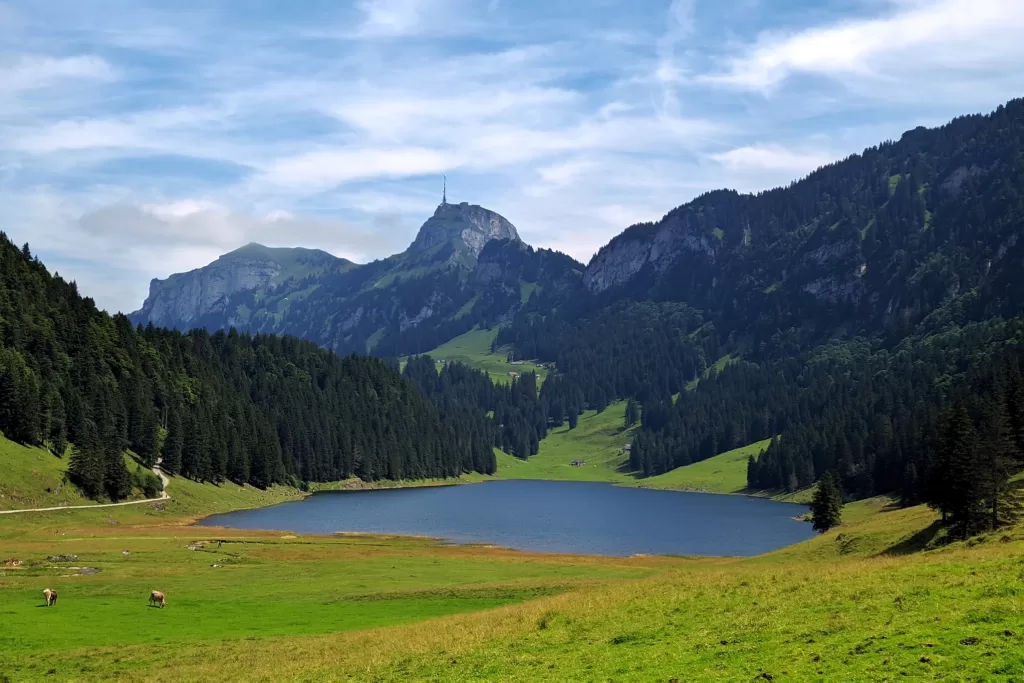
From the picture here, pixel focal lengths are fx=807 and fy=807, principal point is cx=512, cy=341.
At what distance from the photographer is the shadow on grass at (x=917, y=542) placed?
5984 cm

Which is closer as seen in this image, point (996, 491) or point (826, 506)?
point (996, 491)

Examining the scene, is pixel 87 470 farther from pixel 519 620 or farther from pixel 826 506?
pixel 826 506

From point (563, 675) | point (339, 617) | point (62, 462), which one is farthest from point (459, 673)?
point (62, 462)

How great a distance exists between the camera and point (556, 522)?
Result: 149 m

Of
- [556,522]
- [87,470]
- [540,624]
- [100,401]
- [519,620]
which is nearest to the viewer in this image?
[540,624]

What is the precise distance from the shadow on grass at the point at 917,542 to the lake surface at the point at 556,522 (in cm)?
4430

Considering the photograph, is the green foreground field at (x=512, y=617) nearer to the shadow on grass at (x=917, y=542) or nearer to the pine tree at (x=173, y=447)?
the shadow on grass at (x=917, y=542)

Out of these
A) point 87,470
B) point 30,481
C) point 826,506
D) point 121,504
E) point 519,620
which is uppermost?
point 87,470

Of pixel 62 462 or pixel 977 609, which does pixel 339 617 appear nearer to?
pixel 977 609

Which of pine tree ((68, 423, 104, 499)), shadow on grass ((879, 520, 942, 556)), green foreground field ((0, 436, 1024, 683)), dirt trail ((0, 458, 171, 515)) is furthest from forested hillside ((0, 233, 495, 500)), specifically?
shadow on grass ((879, 520, 942, 556))

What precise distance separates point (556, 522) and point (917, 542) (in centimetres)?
9242

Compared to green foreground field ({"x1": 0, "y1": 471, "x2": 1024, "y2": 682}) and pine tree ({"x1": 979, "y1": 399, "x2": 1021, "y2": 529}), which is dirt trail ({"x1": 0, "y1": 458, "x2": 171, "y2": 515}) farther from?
pine tree ({"x1": 979, "y1": 399, "x2": 1021, "y2": 529})

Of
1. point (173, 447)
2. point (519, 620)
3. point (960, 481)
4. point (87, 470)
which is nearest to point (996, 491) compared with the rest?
point (960, 481)

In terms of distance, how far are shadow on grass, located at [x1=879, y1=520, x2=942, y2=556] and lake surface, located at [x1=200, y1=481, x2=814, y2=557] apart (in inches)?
1744
